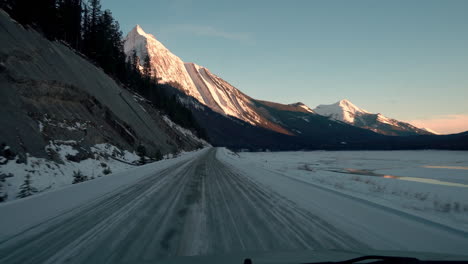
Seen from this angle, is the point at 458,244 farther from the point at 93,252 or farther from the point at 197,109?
the point at 197,109

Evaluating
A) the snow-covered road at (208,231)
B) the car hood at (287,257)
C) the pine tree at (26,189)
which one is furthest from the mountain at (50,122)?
the car hood at (287,257)

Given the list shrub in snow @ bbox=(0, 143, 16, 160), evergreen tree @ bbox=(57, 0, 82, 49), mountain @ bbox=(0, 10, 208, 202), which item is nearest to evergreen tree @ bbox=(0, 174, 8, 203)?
mountain @ bbox=(0, 10, 208, 202)

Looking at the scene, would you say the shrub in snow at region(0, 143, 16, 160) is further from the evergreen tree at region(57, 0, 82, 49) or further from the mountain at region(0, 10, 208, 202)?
the evergreen tree at region(57, 0, 82, 49)

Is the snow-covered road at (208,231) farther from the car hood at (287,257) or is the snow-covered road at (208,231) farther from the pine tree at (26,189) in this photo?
the pine tree at (26,189)

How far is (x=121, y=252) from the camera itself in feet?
11.5

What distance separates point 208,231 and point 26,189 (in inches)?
263

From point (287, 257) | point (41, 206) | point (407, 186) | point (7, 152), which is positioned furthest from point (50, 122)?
point (407, 186)

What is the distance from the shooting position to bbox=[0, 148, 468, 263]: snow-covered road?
3.62 m

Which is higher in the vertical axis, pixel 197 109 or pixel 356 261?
pixel 197 109

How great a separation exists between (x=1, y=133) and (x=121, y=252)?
9.27 meters

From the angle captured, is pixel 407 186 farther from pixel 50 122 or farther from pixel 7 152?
pixel 50 122

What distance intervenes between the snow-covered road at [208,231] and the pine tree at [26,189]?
6.50ft

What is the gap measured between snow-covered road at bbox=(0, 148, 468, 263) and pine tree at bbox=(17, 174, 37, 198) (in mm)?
1980

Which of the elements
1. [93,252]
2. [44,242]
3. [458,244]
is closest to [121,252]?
[93,252]
